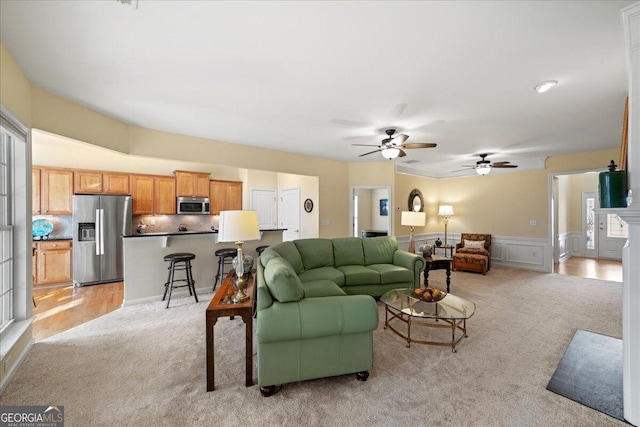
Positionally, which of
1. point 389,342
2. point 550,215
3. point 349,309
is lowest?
point 389,342

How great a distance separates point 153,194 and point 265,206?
266cm

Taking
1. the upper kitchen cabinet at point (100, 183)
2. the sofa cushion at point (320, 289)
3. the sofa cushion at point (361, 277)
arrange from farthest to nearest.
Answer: the upper kitchen cabinet at point (100, 183)
the sofa cushion at point (361, 277)
the sofa cushion at point (320, 289)

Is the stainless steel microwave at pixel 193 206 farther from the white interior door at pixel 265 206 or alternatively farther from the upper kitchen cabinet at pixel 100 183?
the white interior door at pixel 265 206

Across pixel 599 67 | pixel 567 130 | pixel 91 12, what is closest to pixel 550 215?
pixel 567 130

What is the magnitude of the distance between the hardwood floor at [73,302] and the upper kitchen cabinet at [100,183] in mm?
1819

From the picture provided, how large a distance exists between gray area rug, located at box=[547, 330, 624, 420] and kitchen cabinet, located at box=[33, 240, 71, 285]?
275 inches

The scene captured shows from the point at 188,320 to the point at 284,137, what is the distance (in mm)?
2997

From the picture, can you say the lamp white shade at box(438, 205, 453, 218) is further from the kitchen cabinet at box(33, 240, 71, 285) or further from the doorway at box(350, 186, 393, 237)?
the kitchen cabinet at box(33, 240, 71, 285)

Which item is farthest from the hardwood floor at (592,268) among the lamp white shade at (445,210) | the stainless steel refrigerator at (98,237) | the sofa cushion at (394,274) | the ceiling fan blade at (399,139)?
the stainless steel refrigerator at (98,237)

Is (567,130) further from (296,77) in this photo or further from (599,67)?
(296,77)

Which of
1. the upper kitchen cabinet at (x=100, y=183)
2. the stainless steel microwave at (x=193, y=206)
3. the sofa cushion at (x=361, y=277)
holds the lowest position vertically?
the sofa cushion at (x=361, y=277)

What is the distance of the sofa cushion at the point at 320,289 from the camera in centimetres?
300

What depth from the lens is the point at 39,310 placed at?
3570 mm

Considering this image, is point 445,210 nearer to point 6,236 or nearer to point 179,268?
point 179,268
